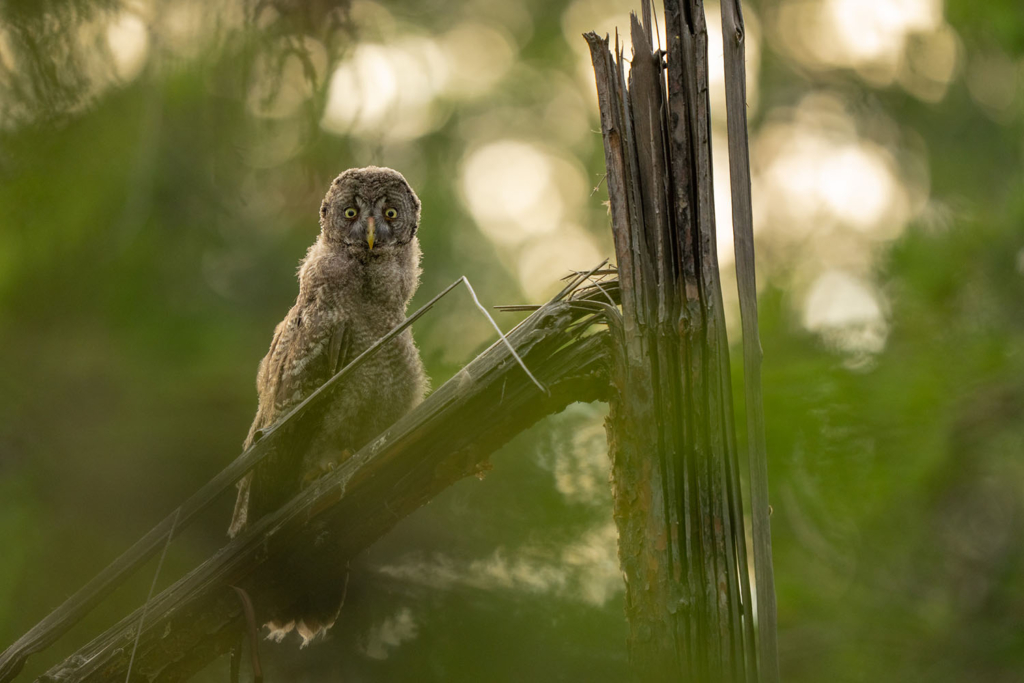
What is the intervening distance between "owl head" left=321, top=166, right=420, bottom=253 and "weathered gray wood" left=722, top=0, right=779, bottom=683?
87.0 inches

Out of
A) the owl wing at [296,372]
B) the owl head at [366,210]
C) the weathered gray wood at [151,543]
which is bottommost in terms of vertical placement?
the weathered gray wood at [151,543]

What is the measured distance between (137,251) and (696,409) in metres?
4.99

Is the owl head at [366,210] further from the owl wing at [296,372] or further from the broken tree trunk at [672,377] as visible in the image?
the broken tree trunk at [672,377]

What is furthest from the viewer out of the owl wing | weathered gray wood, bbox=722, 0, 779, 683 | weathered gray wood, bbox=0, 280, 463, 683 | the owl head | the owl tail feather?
the owl head

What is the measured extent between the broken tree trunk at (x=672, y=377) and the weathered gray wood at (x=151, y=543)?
0.52 metres

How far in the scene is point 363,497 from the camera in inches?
97.3

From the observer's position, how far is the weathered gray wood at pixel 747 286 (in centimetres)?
171

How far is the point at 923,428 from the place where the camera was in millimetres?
5188

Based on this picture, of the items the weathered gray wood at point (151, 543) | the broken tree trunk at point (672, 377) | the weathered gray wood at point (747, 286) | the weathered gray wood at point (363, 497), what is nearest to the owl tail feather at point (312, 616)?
the weathered gray wood at point (363, 497)

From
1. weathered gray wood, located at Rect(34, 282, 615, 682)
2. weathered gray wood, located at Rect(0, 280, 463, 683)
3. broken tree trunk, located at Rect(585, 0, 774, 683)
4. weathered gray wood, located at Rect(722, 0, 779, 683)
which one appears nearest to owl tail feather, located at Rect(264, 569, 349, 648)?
weathered gray wood, located at Rect(34, 282, 615, 682)

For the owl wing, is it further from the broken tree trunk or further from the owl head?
the broken tree trunk

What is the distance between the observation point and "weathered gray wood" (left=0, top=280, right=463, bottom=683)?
2143 millimetres

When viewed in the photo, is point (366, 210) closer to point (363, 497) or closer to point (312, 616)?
point (363, 497)

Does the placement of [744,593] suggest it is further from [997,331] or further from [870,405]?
[997,331]
